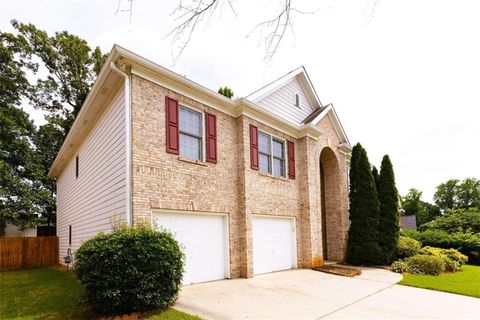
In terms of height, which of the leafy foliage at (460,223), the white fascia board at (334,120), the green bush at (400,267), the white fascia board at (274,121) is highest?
the white fascia board at (334,120)

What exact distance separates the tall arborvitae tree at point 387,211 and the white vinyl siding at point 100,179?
1144 centimetres

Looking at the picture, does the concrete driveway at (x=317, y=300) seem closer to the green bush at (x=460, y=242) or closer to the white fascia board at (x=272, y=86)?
the white fascia board at (x=272, y=86)

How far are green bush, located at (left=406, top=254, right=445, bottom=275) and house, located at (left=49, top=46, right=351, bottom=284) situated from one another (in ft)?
11.2

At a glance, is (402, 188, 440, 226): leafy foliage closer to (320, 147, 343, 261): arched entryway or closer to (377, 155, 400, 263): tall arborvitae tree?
(377, 155, 400, 263): tall arborvitae tree

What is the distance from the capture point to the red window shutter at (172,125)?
894 cm

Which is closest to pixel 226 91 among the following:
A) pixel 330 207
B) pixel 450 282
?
pixel 330 207

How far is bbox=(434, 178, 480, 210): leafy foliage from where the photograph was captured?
215 ft

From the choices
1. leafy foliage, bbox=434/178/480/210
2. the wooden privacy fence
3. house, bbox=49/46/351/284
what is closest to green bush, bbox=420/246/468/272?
house, bbox=49/46/351/284

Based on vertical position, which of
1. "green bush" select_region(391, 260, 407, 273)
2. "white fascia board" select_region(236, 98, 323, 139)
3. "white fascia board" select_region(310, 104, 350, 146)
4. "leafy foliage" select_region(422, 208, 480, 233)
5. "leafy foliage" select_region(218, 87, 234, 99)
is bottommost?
"green bush" select_region(391, 260, 407, 273)

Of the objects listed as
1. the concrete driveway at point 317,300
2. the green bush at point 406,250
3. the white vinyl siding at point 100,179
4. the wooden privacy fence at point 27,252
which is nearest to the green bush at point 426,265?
the green bush at point 406,250

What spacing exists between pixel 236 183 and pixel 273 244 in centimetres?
296

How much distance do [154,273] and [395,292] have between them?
6.52m

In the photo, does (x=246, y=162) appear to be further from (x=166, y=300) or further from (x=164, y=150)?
(x=166, y=300)

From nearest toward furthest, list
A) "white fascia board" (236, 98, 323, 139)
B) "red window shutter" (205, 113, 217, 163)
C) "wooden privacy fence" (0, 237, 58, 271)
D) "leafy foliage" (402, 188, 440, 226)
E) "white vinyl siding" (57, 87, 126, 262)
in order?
"white vinyl siding" (57, 87, 126, 262) < "red window shutter" (205, 113, 217, 163) < "white fascia board" (236, 98, 323, 139) < "wooden privacy fence" (0, 237, 58, 271) < "leafy foliage" (402, 188, 440, 226)
